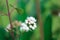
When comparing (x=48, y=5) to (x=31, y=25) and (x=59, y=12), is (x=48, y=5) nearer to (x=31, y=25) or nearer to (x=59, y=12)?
(x=59, y=12)

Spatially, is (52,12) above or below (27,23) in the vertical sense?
above

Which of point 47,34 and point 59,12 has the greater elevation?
point 59,12

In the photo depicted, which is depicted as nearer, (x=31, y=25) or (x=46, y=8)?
(x=31, y=25)

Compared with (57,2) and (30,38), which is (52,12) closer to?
(57,2)

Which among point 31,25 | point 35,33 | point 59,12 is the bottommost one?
point 31,25

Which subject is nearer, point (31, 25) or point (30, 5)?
point (31, 25)

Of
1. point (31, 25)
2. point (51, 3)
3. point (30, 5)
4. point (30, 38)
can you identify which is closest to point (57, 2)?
point (51, 3)

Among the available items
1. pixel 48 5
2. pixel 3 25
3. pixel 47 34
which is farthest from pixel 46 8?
pixel 3 25
